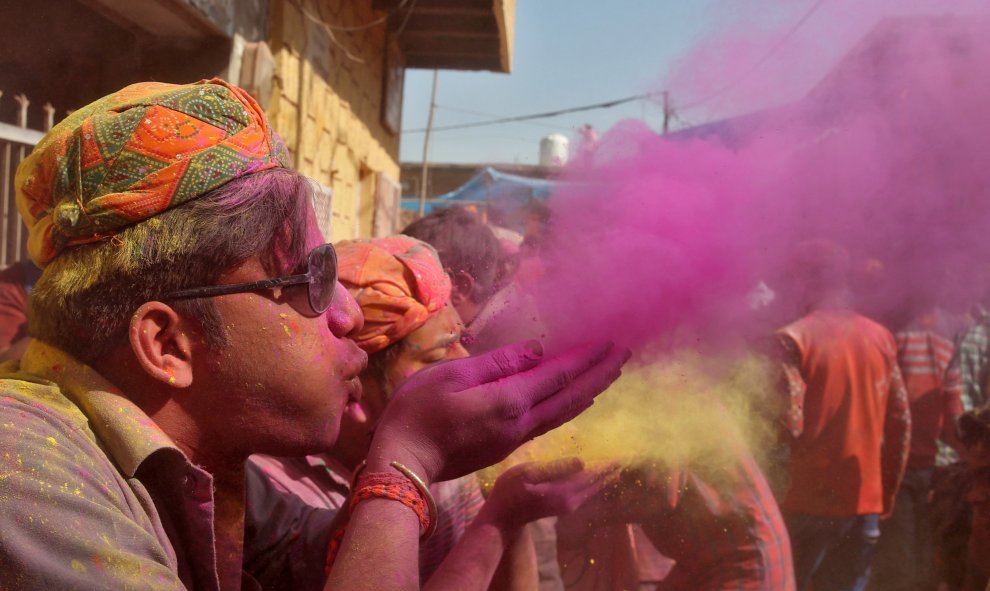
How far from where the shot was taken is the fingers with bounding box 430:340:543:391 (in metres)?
1.38

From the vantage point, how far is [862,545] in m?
4.13

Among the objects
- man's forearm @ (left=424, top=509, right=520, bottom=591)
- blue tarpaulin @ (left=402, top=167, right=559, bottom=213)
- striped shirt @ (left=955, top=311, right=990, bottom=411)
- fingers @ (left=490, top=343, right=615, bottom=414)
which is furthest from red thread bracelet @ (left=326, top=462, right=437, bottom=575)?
striped shirt @ (left=955, top=311, right=990, bottom=411)

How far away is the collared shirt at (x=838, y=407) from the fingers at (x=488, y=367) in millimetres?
2683

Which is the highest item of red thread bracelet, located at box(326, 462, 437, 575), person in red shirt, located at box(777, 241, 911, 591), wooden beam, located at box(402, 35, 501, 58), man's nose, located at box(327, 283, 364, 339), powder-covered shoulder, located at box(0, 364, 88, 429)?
wooden beam, located at box(402, 35, 501, 58)

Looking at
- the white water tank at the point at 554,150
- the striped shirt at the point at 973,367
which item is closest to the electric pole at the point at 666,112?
the white water tank at the point at 554,150

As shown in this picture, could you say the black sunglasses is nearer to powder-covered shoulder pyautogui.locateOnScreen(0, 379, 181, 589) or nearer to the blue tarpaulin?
powder-covered shoulder pyautogui.locateOnScreen(0, 379, 181, 589)

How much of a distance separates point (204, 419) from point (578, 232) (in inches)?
36.2

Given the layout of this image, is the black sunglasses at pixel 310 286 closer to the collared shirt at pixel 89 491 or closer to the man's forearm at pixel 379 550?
the collared shirt at pixel 89 491

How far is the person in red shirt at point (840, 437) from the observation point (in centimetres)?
379

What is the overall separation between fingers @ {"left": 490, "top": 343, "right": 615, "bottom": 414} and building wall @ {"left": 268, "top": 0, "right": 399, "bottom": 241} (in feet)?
10.7

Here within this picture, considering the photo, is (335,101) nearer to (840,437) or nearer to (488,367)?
(840,437)

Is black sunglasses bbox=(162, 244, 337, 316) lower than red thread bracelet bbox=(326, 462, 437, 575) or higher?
higher

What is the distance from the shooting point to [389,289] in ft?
6.82

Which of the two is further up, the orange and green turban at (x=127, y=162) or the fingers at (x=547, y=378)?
the orange and green turban at (x=127, y=162)
